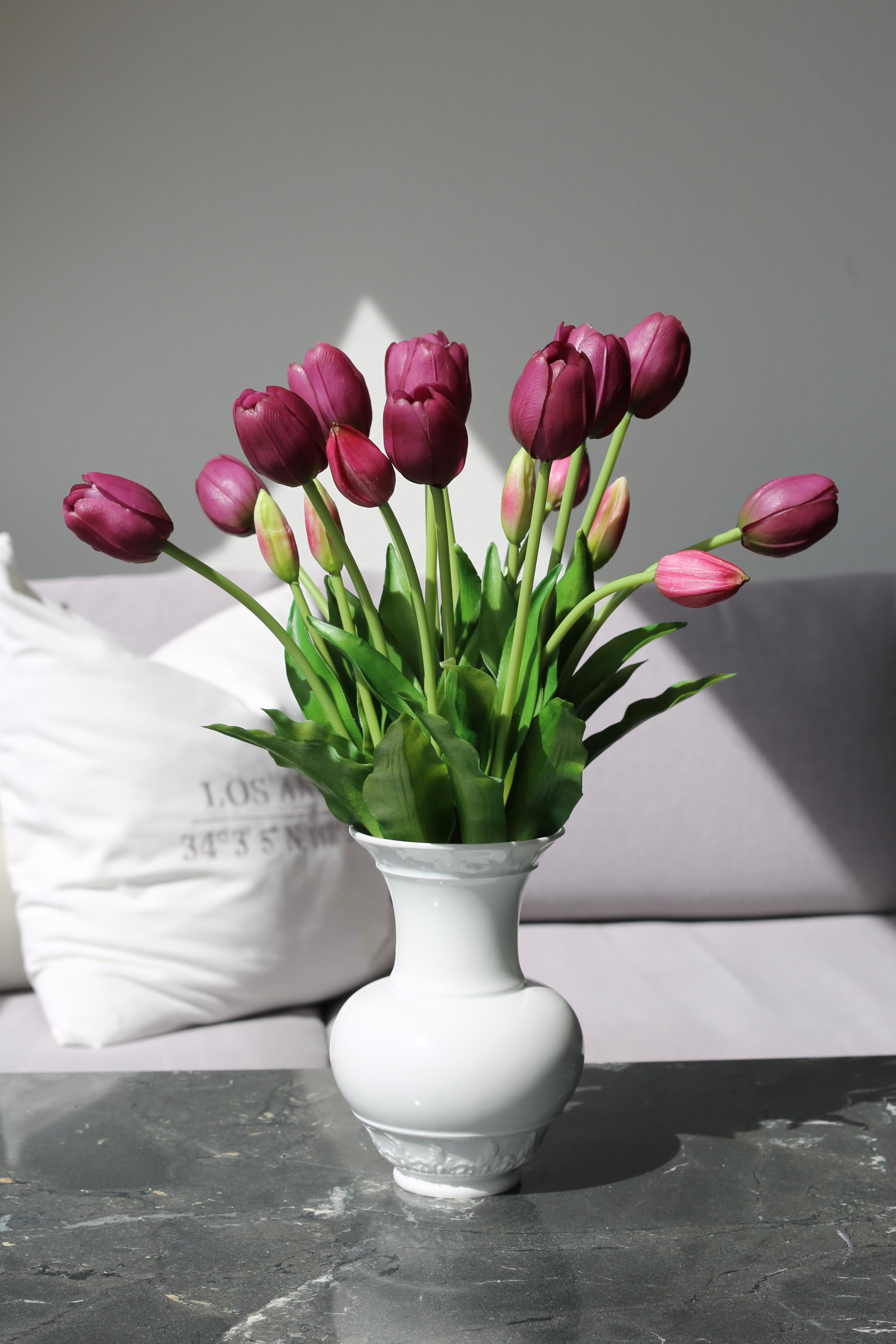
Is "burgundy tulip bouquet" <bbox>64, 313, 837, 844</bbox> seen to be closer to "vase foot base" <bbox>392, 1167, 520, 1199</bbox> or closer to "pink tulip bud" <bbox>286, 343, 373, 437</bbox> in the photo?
"pink tulip bud" <bbox>286, 343, 373, 437</bbox>

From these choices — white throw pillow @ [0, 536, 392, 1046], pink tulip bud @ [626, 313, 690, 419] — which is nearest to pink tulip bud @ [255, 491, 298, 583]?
pink tulip bud @ [626, 313, 690, 419]

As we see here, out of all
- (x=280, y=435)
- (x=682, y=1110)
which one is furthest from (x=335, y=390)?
(x=682, y=1110)

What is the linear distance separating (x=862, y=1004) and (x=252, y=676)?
2.85 ft

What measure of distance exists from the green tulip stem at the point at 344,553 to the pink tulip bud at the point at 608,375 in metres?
0.14

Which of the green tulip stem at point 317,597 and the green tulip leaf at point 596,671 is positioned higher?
the green tulip stem at point 317,597

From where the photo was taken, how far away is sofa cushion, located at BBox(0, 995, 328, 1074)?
46.8 inches

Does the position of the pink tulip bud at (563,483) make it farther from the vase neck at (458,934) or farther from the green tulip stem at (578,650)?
the vase neck at (458,934)

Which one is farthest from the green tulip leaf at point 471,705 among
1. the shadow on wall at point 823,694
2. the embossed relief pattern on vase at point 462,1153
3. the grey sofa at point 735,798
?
the shadow on wall at point 823,694

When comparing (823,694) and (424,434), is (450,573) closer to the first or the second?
(424,434)

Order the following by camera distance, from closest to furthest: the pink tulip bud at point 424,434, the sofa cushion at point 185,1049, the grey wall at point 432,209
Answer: the pink tulip bud at point 424,434 < the sofa cushion at point 185,1049 < the grey wall at point 432,209

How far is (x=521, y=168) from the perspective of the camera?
2191 millimetres

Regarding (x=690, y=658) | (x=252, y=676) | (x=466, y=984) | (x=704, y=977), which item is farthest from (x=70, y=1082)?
(x=690, y=658)

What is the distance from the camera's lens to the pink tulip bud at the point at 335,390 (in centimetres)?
58

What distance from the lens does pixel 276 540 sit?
2.08ft
